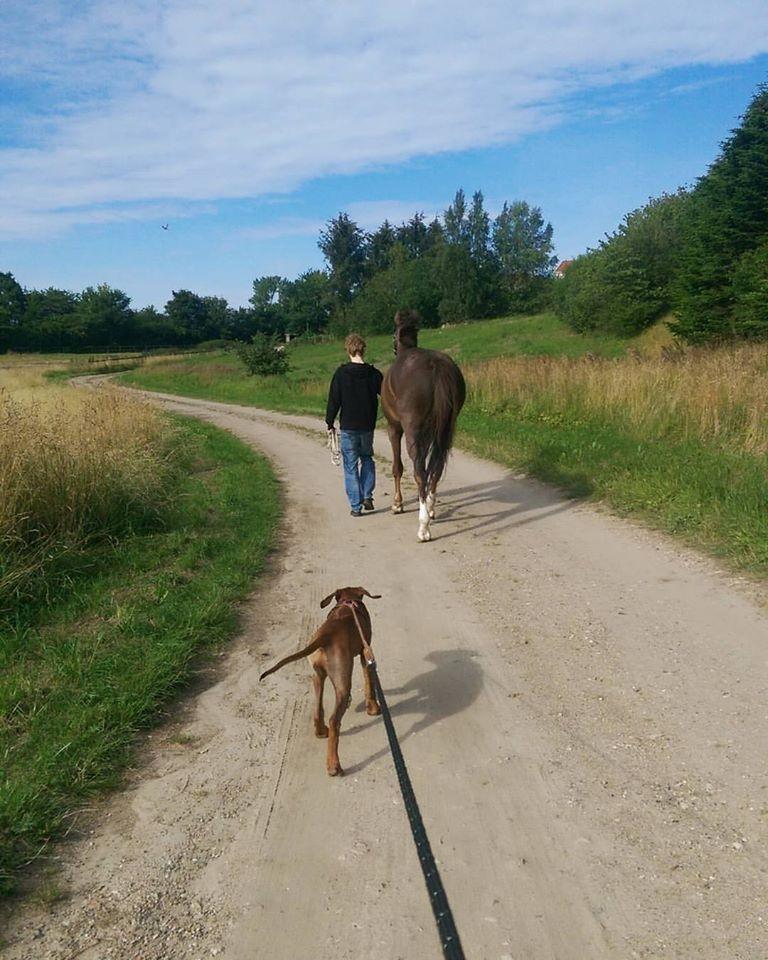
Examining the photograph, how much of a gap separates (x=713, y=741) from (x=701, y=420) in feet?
25.4

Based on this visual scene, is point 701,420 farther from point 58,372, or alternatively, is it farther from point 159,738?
point 58,372

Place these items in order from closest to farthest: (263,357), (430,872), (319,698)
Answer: (430,872)
(319,698)
(263,357)

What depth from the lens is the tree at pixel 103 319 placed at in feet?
275

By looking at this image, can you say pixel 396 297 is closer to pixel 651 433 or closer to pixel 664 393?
pixel 664 393

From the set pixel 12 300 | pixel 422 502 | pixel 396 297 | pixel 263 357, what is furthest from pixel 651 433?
pixel 12 300

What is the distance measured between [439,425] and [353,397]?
57.6 inches

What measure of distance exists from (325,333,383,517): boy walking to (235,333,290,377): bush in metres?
26.0

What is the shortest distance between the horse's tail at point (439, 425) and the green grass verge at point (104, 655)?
193 centimetres

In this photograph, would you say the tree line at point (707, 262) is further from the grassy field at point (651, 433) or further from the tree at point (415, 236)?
the tree at point (415, 236)

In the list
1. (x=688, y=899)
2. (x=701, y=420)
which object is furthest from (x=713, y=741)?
(x=701, y=420)

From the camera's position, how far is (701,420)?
10.3 m

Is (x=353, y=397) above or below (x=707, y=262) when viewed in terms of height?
below

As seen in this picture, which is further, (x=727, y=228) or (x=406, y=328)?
(x=727, y=228)

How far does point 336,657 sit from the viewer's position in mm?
3424
